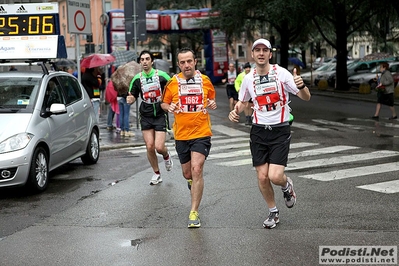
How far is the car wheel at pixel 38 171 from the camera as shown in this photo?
29.6ft

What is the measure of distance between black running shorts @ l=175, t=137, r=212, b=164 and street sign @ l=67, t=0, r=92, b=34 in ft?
25.0

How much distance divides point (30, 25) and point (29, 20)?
0.09 metres

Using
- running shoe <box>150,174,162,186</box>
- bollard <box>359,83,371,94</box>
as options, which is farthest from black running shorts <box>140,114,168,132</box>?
bollard <box>359,83,371,94</box>

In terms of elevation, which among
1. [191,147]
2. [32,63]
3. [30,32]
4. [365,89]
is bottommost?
[365,89]

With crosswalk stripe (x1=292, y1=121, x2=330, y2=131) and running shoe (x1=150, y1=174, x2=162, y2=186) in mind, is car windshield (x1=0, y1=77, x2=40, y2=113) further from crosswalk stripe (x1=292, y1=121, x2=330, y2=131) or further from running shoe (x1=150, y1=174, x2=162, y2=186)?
crosswalk stripe (x1=292, y1=121, x2=330, y2=131)

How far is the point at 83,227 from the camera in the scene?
721 centimetres

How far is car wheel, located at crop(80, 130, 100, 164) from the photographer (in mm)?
11828

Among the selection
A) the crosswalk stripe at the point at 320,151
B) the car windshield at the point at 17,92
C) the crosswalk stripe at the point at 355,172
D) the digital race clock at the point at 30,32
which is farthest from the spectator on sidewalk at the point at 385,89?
the car windshield at the point at 17,92

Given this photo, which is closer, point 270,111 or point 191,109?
point 270,111

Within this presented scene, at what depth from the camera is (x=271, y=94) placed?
22.5 ft

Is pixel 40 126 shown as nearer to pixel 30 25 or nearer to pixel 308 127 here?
pixel 30 25

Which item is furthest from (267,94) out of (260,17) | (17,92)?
(260,17)

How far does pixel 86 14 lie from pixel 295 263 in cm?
1084

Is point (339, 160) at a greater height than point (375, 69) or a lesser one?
lesser
